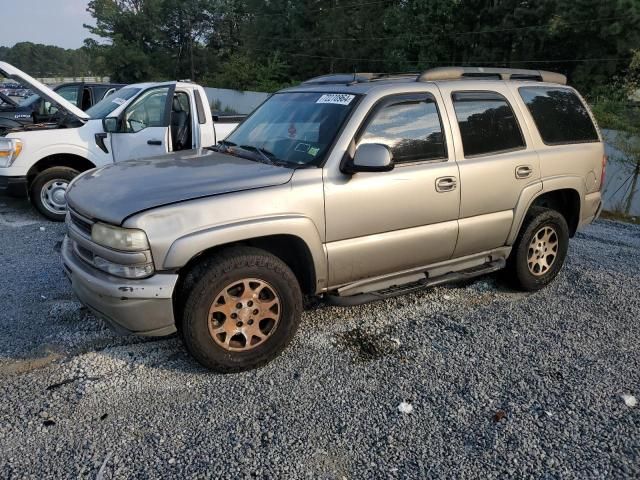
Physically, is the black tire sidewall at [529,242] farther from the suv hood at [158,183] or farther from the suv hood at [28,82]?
the suv hood at [28,82]

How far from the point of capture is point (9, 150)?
6.70m

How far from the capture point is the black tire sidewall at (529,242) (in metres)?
4.54

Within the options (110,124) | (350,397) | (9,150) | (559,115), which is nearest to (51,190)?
(9,150)

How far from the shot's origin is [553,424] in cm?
290

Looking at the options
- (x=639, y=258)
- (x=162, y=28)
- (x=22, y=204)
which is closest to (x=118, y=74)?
(x=162, y=28)

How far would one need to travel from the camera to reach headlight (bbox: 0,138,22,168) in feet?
21.9

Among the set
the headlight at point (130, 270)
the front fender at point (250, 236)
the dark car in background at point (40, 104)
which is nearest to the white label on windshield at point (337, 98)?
the front fender at point (250, 236)

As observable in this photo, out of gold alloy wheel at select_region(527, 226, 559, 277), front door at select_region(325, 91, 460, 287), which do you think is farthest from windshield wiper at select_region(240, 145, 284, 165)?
gold alloy wheel at select_region(527, 226, 559, 277)

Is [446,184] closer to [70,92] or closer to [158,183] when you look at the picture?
[158,183]

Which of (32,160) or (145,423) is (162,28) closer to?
(32,160)

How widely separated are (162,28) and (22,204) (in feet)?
176

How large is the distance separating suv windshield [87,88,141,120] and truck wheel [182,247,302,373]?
17.4 feet

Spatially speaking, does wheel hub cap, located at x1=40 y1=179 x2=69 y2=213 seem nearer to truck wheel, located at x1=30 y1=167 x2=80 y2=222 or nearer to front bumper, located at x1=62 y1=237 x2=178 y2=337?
truck wheel, located at x1=30 y1=167 x2=80 y2=222

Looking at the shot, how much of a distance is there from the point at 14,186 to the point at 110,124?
1.46m
